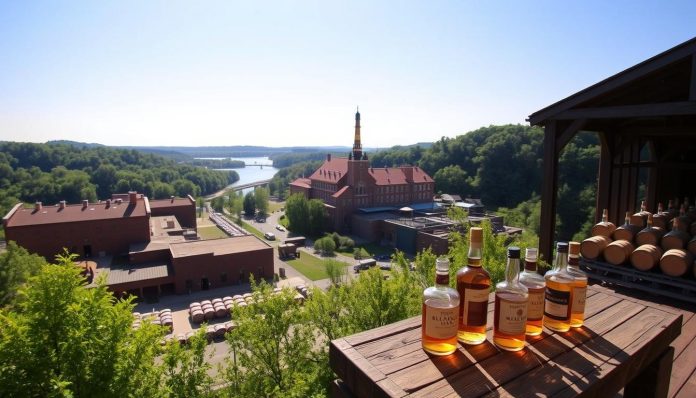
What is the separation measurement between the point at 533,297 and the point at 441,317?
688 millimetres

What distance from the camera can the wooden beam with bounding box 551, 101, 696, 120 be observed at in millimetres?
5117

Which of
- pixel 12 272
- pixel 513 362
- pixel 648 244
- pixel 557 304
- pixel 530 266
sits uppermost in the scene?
pixel 530 266

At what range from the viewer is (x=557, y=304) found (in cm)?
255

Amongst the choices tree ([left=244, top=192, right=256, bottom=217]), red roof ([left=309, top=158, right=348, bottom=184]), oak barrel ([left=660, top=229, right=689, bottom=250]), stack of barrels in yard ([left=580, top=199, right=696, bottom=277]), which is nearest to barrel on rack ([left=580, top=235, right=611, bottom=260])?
stack of barrels in yard ([left=580, top=199, right=696, bottom=277])

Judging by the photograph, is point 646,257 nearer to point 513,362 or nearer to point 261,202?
point 513,362

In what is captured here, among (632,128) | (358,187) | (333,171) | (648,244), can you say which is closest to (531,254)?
(648,244)

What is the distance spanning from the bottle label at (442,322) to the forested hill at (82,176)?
78487mm

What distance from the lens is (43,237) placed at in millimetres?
29031

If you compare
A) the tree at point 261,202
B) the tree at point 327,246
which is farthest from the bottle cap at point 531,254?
the tree at point 261,202

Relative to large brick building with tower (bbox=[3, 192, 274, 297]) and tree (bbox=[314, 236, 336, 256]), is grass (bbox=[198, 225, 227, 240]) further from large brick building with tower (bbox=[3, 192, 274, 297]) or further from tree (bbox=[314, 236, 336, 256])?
tree (bbox=[314, 236, 336, 256])

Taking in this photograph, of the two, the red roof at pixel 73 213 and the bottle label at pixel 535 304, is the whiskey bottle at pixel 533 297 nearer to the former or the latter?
the bottle label at pixel 535 304

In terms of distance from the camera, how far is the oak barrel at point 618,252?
241 inches

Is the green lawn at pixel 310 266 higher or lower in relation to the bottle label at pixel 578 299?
lower

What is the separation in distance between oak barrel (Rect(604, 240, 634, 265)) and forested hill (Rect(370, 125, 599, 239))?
38900 millimetres
